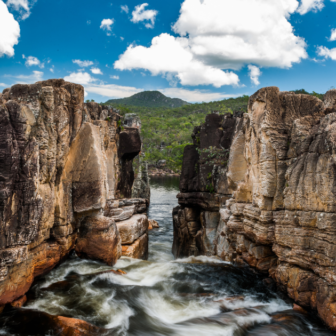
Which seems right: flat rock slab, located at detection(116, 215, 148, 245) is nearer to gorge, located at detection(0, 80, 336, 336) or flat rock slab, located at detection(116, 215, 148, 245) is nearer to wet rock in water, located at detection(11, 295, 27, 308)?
gorge, located at detection(0, 80, 336, 336)

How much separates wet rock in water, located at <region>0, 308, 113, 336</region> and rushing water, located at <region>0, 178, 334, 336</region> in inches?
1.8

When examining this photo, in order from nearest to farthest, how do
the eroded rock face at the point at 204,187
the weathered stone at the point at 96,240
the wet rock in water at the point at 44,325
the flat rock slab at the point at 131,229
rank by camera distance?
the wet rock in water at the point at 44,325
the weathered stone at the point at 96,240
the flat rock slab at the point at 131,229
the eroded rock face at the point at 204,187

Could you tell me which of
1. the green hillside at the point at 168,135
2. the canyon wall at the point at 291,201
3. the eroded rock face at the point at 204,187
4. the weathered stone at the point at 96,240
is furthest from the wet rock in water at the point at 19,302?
the green hillside at the point at 168,135

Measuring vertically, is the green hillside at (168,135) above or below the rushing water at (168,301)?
above

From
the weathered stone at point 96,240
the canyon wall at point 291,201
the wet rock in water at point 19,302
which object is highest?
the canyon wall at point 291,201

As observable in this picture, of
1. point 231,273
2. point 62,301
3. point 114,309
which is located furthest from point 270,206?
point 62,301

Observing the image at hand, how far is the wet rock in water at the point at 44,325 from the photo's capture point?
525cm

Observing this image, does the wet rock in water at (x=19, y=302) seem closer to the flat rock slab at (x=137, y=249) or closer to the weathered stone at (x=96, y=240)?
the weathered stone at (x=96, y=240)

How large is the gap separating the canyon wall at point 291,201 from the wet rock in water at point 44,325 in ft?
14.3

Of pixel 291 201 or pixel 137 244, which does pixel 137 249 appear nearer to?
pixel 137 244

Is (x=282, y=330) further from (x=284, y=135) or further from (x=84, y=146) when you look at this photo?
(x=84, y=146)

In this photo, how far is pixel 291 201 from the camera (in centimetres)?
669

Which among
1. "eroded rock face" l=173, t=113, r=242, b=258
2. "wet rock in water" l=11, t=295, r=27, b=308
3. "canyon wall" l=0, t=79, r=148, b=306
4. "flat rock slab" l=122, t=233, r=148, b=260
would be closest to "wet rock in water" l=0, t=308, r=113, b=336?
"wet rock in water" l=11, t=295, r=27, b=308

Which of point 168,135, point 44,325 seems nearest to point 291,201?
point 44,325
